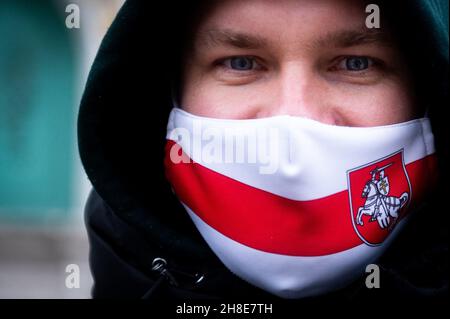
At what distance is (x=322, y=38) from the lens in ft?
5.59

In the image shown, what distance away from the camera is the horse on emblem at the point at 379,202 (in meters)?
1.70

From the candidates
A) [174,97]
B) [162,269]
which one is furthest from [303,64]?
[162,269]

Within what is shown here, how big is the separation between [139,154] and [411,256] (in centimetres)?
87

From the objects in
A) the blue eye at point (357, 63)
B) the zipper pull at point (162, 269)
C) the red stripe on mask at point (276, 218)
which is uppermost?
the blue eye at point (357, 63)

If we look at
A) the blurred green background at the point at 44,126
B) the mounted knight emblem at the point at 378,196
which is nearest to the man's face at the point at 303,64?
the mounted knight emblem at the point at 378,196

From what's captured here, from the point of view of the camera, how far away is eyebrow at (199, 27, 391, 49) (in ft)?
5.59

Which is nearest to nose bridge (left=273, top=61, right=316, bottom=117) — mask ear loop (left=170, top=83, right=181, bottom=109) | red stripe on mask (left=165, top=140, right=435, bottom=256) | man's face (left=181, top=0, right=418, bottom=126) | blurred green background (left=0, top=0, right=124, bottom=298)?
man's face (left=181, top=0, right=418, bottom=126)

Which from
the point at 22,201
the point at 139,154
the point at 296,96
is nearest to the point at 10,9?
the point at 22,201

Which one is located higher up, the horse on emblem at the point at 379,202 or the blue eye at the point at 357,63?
the blue eye at the point at 357,63

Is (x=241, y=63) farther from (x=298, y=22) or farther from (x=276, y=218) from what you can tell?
(x=276, y=218)

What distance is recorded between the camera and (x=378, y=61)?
177 cm

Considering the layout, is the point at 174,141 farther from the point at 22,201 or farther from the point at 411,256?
the point at 22,201

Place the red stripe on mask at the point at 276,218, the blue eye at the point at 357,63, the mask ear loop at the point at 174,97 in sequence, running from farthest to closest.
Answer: the mask ear loop at the point at 174,97 → the blue eye at the point at 357,63 → the red stripe on mask at the point at 276,218

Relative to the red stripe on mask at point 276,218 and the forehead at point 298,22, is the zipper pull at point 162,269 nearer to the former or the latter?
the red stripe on mask at point 276,218
